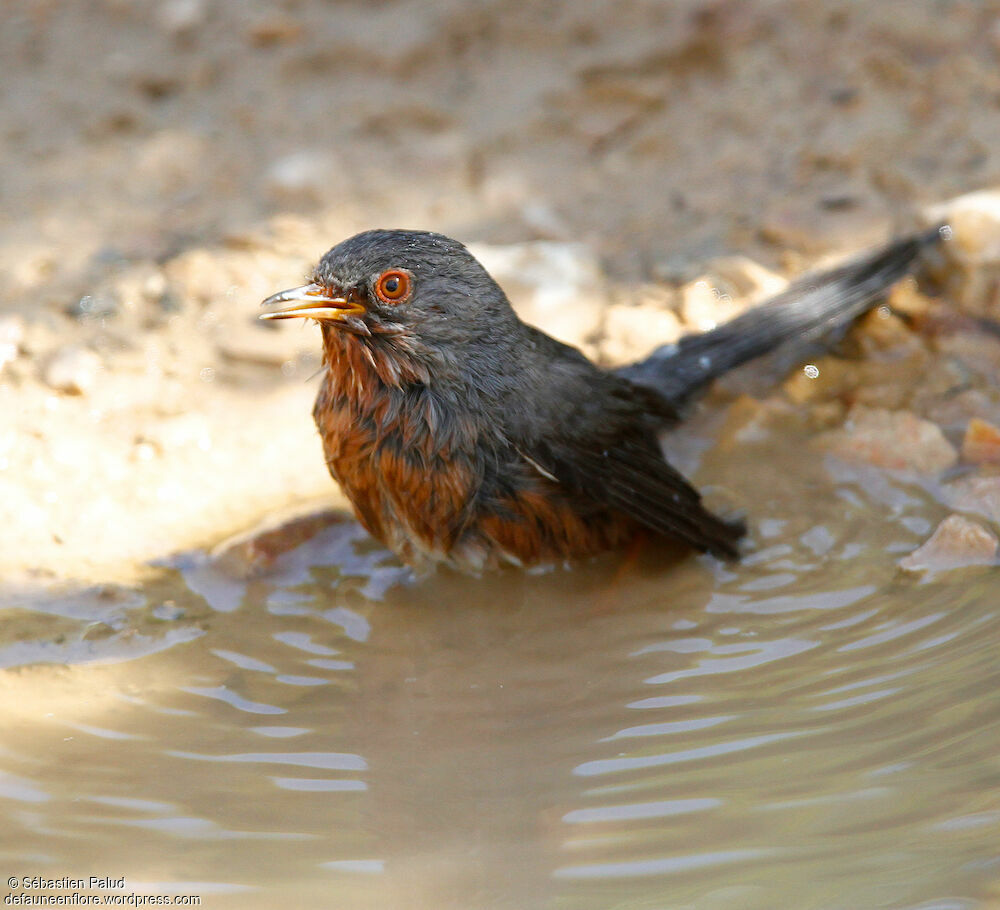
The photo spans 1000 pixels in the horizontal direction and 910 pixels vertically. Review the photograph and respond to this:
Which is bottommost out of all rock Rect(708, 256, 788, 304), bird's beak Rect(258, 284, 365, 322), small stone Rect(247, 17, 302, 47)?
bird's beak Rect(258, 284, 365, 322)

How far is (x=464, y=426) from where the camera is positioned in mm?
3850

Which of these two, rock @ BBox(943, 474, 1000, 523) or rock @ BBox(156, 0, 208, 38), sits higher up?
rock @ BBox(156, 0, 208, 38)

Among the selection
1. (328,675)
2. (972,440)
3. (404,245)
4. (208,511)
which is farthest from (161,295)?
(972,440)

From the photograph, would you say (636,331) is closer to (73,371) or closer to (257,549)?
(257,549)

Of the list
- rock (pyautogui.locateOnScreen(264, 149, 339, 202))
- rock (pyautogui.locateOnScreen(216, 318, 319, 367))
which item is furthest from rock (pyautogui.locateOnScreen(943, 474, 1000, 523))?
rock (pyautogui.locateOnScreen(264, 149, 339, 202))

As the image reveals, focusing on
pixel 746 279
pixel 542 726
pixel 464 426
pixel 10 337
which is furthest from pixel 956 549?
pixel 10 337

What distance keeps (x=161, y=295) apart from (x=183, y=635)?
1977mm

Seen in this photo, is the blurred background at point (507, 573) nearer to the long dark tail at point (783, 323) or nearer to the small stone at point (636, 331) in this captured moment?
the small stone at point (636, 331)

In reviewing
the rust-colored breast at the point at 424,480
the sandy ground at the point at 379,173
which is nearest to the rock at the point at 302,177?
the sandy ground at the point at 379,173

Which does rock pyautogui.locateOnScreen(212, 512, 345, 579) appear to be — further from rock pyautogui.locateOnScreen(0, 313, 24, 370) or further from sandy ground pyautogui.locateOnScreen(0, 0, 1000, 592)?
rock pyautogui.locateOnScreen(0, 313, 24, 370)

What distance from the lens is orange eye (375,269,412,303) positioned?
3736mm

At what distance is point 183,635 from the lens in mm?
3840

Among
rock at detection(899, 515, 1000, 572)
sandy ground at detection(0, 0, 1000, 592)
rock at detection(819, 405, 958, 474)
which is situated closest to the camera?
rock at detection(899, 515, 1000, 572)

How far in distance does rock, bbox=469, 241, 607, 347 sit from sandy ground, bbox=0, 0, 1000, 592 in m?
0.01
